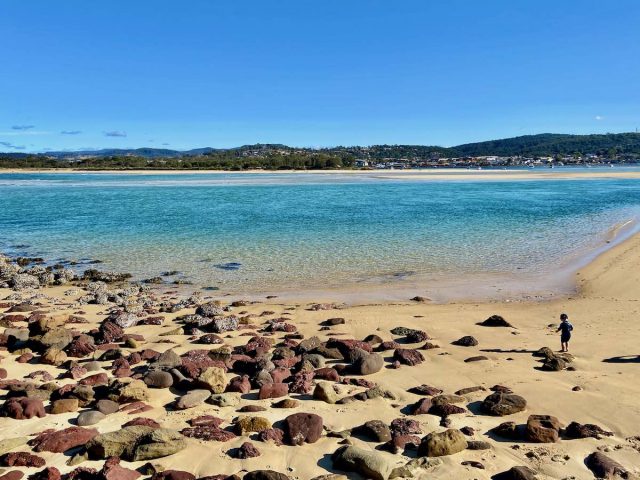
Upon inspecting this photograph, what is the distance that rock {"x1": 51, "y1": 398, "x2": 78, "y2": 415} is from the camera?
26.5 feet

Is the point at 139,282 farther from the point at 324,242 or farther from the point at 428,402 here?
the point at 428,402

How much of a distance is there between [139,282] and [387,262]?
9.49 m

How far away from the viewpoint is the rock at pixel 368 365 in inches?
388

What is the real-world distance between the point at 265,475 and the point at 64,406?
3765 mm

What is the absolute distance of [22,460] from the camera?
6.64 meters

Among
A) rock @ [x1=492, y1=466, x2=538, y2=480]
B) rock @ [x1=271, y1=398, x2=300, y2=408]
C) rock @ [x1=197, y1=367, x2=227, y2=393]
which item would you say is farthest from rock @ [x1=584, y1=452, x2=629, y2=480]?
rock @ [x1=197, y1=367, x2=227, y2=393]

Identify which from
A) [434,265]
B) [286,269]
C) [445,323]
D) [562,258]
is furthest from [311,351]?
[562,258]

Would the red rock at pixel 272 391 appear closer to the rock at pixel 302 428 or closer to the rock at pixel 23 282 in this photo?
the rock at pixel 302 428

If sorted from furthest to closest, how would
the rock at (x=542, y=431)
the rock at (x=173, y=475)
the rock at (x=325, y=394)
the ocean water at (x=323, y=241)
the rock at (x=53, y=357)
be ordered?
1. the ocean water at (x=323, y=241)
2. the rock at (x=53, y=357)
3. the rock at (x=325, y=394)
4. the rock at (x=542, y=431)
5. the rock at (x=173, y=475)

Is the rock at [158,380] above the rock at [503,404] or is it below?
above

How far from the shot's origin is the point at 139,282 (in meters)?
18.6

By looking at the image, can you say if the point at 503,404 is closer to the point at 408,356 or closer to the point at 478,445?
the point at 478,445

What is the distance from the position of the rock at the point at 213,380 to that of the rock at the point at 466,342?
539 centimetres

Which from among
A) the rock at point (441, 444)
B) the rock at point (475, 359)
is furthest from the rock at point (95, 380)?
the rock at point (475, 359)
